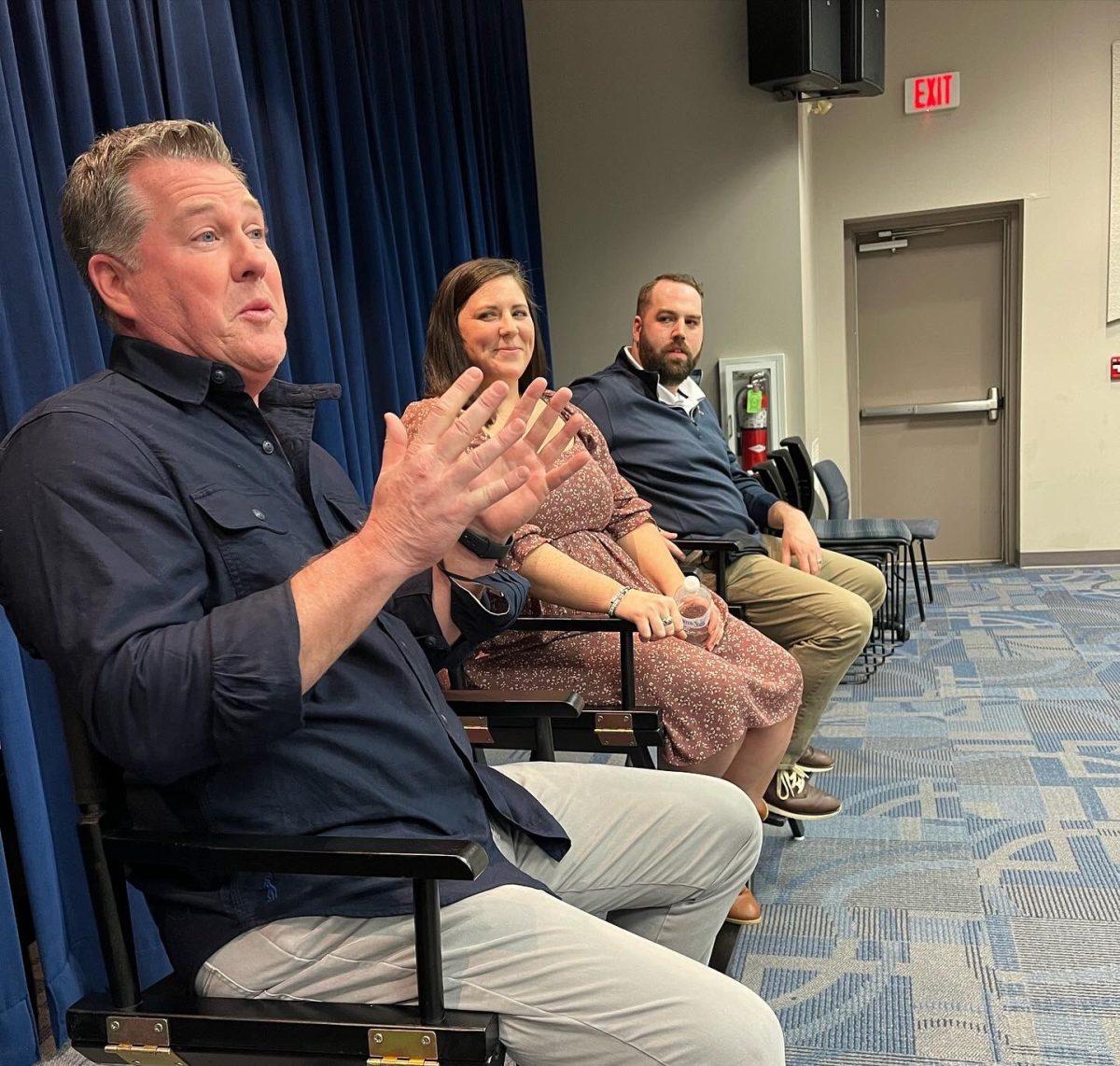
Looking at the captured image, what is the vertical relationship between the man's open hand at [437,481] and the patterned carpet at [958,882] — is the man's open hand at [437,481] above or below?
above

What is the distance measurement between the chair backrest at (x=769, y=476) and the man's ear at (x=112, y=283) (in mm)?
3096

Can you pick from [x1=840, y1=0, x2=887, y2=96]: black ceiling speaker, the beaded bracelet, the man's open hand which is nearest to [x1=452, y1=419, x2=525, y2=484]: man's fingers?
the man's open hand

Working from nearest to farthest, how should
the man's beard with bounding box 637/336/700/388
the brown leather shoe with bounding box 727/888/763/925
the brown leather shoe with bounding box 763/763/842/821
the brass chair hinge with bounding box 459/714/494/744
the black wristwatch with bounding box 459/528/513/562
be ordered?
1. the black wristwatch with bounding box 459/528/513/562
2. the brass chair hinge with bounding box 459/714/494/744
3. the brown leather shoe with bounding box 727/888/763/925
4. the brown leather shoe with bounding box 763/763/842/821
5. the man's beard with bounding box 637/336/700/388

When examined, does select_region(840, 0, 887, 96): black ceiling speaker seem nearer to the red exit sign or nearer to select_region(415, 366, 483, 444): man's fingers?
the red exit sign

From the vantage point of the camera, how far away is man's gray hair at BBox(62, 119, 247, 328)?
1.12 meters

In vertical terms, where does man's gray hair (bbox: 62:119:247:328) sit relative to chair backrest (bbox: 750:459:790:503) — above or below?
above

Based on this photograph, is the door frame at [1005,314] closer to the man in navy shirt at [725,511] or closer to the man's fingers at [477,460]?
the man in navy shirt at [725,511]

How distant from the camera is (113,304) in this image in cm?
114

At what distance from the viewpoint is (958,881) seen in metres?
2.23

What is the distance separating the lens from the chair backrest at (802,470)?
423 centimetres

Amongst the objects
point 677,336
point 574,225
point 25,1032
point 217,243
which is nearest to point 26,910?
point 25,1032

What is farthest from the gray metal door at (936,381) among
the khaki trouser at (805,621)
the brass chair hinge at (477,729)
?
the brass chair hinge at (477,729)

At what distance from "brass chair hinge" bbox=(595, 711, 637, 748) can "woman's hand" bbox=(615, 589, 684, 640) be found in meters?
0.19

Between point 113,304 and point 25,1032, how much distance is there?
1390mm
